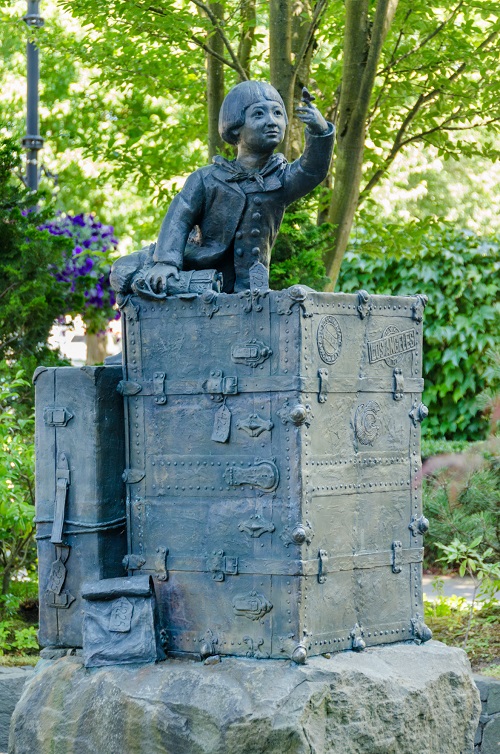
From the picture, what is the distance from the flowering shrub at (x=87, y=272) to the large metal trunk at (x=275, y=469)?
3.76 m

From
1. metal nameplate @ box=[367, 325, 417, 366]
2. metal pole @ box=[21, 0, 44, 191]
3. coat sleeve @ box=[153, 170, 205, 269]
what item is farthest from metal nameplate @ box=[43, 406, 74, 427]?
metal pole @ box=[21, 0, 44, 191]

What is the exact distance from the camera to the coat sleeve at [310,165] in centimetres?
574

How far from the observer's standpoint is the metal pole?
9.87 metres

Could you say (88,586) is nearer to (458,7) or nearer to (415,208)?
(458,7)

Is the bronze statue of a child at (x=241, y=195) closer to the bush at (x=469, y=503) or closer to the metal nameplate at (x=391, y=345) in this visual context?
the metal nameplate at (x=391, y=345)

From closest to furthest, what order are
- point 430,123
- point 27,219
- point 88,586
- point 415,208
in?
1. point 88,586
2. point 27,219
3. point 430,123
4. point 415,208

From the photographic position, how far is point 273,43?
8266mm

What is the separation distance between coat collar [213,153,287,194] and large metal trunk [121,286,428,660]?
2.27 ft

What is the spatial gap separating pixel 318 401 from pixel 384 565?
949 millimetres

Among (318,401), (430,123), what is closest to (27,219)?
(430,123)

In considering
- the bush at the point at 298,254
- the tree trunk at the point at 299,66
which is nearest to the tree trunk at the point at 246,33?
the tree trunk at the point at 299,66

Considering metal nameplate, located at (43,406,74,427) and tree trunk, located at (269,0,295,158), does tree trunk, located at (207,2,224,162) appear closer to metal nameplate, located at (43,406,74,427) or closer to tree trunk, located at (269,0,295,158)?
tree trunk, located at (269,0,295,158)

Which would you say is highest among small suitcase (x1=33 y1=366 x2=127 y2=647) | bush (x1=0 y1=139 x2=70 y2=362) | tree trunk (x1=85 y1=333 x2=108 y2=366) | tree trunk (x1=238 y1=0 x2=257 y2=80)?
tree trunk (x1=238 y1=0 x2=257 y2=80)

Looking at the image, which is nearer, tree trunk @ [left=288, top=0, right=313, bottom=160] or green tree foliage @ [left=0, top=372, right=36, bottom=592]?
green tree foliage @ [left=0, top=372, right=36, bottom=592]
